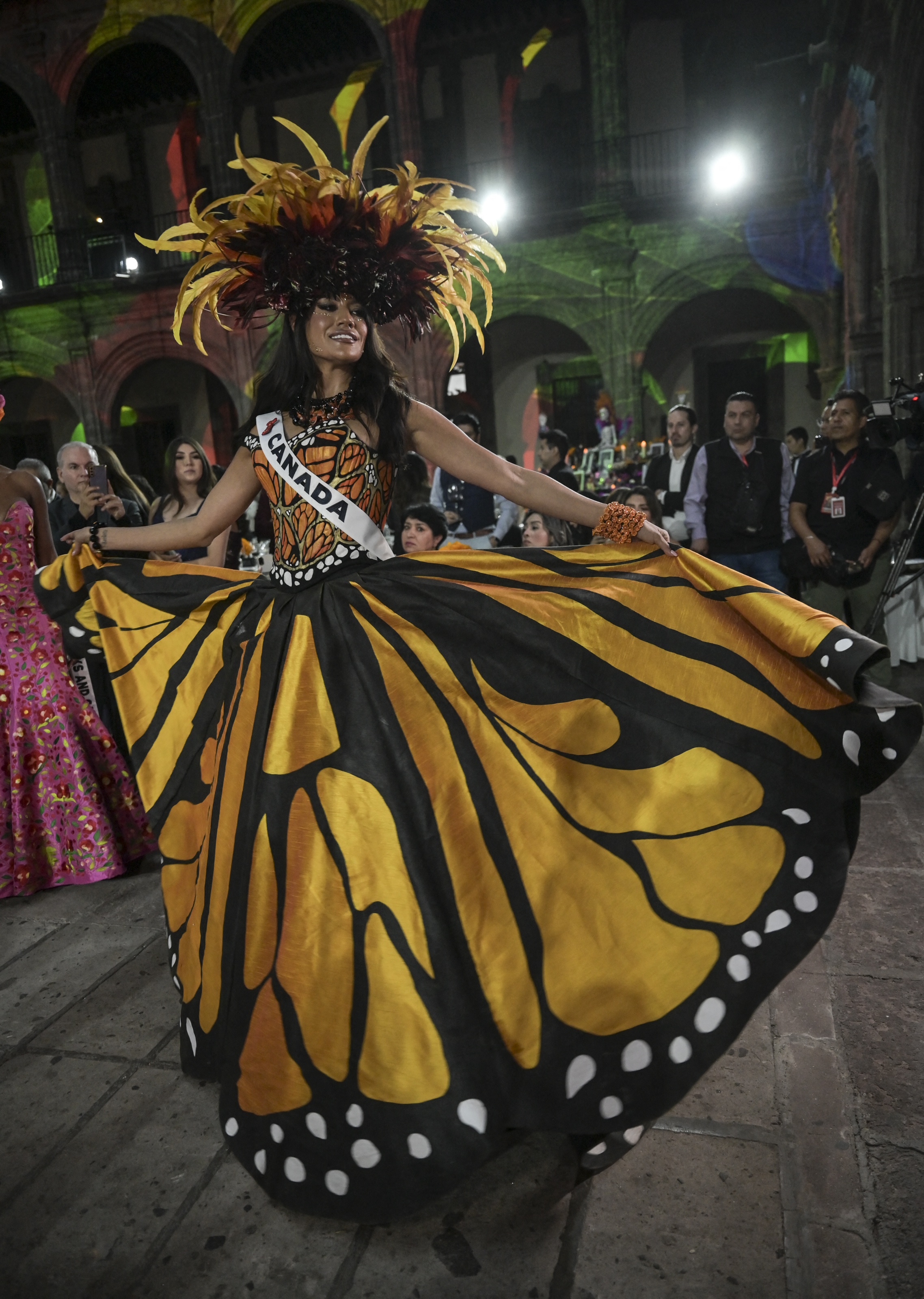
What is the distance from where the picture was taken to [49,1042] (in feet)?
7.04

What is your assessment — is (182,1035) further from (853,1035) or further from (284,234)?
(284,234)

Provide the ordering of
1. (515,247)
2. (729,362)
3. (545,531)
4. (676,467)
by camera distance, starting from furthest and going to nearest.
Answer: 1. (729,362)
2. (515,247)
3. (676,467)
4. (545,531)

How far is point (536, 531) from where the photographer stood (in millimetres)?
3939

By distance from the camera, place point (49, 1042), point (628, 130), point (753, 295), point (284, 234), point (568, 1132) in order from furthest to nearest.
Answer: point (753, 295)
point (628, 130)
point (49, 1042)
point (284, 234)
point (568, 1132)

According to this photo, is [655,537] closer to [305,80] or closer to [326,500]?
[326,500]

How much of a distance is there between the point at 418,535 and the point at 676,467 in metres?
2.46

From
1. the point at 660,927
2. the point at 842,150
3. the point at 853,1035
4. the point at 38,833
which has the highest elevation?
the point at 842,150

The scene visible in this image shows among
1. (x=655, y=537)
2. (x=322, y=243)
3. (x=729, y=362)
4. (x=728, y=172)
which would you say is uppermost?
(x=728, y=172)

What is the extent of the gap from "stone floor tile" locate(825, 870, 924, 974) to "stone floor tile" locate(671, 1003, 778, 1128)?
446 mm

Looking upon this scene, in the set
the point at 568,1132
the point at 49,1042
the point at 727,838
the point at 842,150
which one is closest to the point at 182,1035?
the point at 49,1042

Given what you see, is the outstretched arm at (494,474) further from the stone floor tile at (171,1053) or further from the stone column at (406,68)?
the stone column at (406,68)

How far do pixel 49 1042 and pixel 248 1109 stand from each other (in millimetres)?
905

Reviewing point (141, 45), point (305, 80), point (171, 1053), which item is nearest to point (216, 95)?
point (141, 45)

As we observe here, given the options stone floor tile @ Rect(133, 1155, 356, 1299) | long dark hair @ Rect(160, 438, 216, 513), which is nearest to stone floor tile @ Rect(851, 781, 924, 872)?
stone floor tile @ Rect(133, 1155, 356, 1299)
